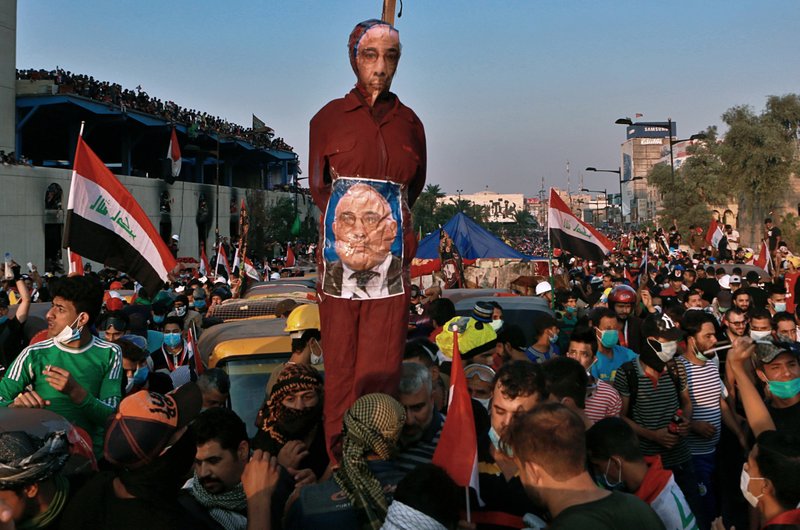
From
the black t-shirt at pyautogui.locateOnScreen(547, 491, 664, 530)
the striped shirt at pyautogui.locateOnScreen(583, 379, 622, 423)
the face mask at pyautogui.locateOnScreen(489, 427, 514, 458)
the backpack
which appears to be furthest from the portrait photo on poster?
the backpack

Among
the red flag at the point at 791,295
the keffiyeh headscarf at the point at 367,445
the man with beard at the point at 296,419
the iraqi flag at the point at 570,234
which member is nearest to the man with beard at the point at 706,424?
the man with beard at the point at 296,419

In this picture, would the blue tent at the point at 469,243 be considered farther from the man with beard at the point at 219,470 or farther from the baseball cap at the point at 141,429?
the baseball cap at the point at 141,429

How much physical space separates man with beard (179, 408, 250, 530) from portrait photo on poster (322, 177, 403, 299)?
2.49 feet

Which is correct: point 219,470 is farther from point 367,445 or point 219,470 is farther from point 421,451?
point 421,451

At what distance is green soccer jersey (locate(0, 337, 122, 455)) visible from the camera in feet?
14.2

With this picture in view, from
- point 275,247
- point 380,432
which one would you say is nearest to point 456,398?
point 380,432

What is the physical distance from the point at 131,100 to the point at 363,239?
42.8m

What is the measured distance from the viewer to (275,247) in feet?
181

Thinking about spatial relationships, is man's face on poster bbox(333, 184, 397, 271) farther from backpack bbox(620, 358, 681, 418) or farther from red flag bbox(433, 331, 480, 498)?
backpack bbox(620, 358, 681, 418)

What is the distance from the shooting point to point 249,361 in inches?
240

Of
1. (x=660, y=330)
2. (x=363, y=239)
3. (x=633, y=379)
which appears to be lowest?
(x=633, y=379)

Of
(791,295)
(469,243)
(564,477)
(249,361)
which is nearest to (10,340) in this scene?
(249,361)

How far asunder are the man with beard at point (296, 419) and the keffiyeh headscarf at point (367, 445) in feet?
2.42

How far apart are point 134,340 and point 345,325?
3764 mm
